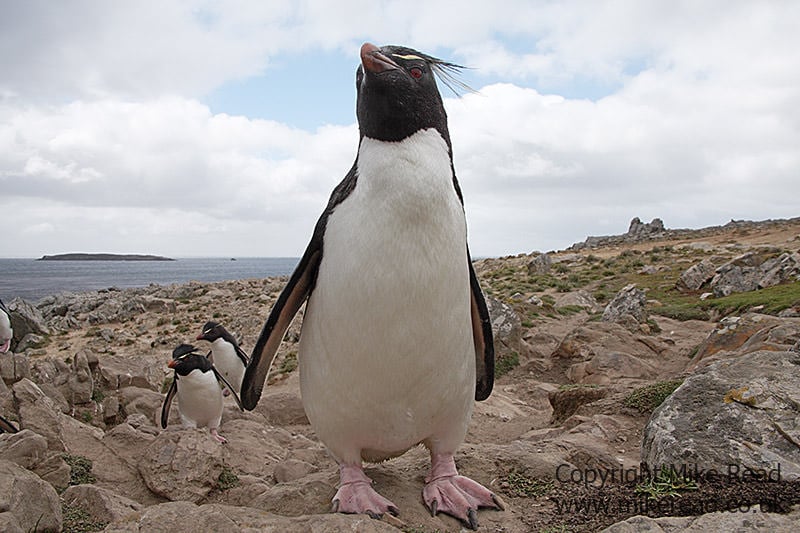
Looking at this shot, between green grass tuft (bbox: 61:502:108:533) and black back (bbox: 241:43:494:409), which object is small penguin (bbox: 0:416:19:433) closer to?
green grass tuft (bbox: 61:502:108:533)

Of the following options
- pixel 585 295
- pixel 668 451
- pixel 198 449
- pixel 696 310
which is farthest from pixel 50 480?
pixel 585 295

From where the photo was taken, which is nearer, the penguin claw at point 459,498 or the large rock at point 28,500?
the large rock at point 28,500

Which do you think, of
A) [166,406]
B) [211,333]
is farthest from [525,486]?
[211,333]

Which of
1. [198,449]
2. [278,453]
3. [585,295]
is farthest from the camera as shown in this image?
[585,295]

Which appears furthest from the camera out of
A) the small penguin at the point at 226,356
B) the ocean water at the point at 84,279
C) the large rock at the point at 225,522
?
the ocean water at the point at 84,279

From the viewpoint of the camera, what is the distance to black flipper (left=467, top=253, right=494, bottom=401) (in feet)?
11.5

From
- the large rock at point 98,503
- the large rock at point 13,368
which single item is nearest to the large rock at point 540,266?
the large rock at point 13,368

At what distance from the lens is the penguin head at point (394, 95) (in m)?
2.79

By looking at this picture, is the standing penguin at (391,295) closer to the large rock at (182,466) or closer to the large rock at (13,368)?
the large rock at (182,466)

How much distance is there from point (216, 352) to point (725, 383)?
7892 millimetres

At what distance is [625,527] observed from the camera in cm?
227

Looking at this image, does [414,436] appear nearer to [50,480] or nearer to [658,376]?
[50,480]

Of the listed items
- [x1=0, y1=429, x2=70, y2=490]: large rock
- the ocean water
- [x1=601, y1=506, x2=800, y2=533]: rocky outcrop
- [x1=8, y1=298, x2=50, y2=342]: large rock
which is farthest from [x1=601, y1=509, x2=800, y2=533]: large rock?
the ocean water

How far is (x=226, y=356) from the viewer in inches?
374
